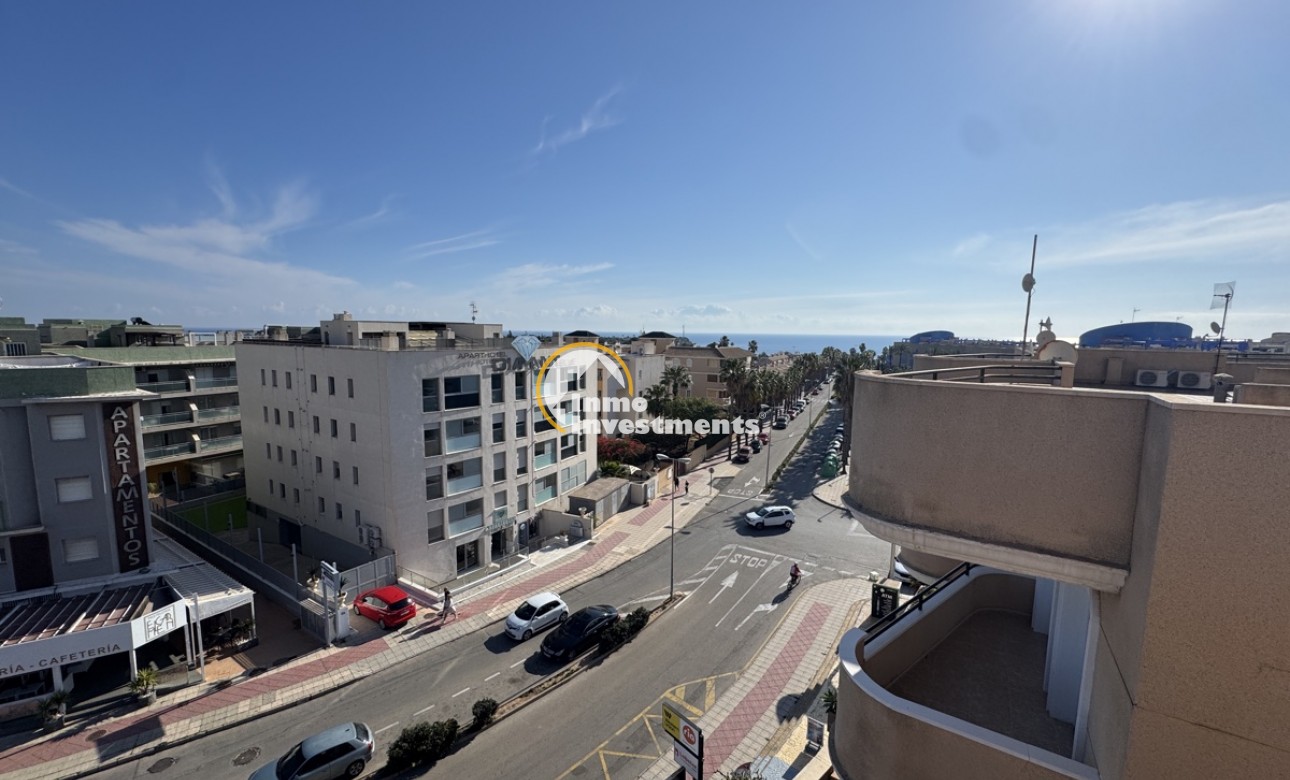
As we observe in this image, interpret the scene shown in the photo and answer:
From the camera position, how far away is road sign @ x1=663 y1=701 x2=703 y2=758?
39.0ft

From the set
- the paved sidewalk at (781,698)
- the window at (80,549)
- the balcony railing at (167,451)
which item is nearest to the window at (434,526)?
the window at (80,549)

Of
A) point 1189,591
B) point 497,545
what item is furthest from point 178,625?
point 1189,591

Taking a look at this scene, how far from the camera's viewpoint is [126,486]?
24297 millimetres

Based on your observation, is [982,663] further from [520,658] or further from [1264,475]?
[520,658]

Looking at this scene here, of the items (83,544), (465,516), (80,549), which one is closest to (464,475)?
(465,516)

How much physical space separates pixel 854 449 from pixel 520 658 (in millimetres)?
19883

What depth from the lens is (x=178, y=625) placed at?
22016mm

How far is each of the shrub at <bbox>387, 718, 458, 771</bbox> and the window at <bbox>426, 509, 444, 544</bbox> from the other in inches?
537

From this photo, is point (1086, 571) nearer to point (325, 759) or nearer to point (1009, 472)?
point (1009, 472)

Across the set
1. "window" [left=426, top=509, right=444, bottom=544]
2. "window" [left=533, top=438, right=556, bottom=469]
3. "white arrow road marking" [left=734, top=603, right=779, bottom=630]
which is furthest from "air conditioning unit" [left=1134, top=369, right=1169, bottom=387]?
"window" [left=426, top=509, right=444, bottom=544]

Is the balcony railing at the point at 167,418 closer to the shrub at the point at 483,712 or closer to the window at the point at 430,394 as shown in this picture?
the window at the point at 430,394

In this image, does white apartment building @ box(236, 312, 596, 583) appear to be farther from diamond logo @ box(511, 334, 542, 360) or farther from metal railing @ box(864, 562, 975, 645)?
metal railing @ box(864, 562, 975, 645)

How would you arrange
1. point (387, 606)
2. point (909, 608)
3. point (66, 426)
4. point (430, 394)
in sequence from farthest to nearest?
point (430, 394) → point (387, 606) → point (66, 426) → point (909, 608)

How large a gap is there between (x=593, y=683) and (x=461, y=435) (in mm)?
15999
